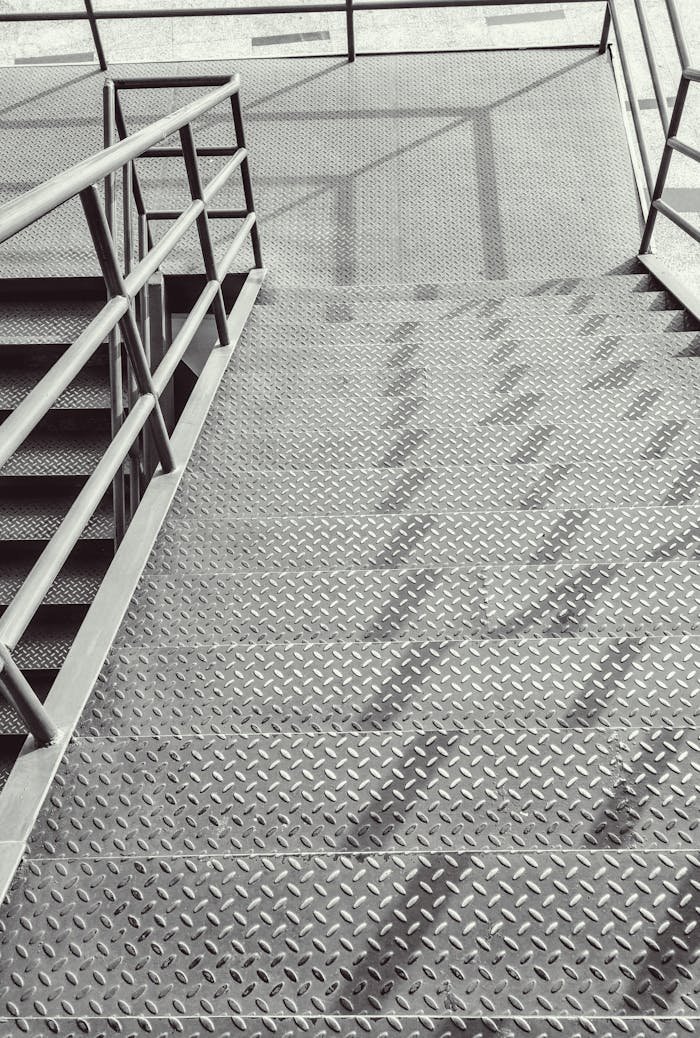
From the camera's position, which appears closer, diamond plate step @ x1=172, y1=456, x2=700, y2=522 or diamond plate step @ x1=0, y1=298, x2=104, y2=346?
diamond plate step @ x1=172, y1=456, x2=700, y2=522

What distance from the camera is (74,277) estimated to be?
156 inches

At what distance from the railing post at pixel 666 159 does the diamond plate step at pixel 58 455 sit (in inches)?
99.3

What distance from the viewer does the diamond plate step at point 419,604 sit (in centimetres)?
188

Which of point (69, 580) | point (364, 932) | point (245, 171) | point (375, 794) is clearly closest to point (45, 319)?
point (245, 171)

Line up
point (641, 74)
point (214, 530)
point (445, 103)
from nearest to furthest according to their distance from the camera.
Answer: point (214, 530) → point (445, 103) → point (641, 74)

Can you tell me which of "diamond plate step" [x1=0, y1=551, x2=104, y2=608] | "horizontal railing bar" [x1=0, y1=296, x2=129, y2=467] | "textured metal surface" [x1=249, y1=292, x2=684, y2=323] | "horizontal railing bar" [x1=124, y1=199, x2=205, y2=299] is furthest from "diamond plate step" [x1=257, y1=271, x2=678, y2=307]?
"horizontal railing bar" [x1=0, y1=296, x2=129, y2=467]

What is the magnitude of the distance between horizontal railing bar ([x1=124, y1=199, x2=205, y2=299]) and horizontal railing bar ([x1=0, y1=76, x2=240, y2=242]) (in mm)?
224

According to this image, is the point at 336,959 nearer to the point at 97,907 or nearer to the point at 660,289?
the point at 97,907

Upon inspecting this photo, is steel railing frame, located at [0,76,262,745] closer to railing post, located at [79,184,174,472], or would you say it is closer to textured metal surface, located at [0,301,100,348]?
railing post, located at [79,184,174,472]

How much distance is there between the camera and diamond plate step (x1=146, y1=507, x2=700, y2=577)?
6.88 feet

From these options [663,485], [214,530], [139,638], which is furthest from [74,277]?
[663,485]

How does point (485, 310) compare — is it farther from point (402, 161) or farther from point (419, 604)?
point (419, 604)

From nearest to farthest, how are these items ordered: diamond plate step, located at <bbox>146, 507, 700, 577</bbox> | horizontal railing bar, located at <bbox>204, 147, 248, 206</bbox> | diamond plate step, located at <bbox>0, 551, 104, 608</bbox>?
1. diamond plate step, located at <bbox>146, 507, 700, 577</bbox>
2. horizontal railing bar, located at <bbox>204, 147, 248, 206</bbox>
3. diamond plate step, located at <bbox>0, 551, 104, 608</bbox>

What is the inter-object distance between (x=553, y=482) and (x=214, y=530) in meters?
0.89
